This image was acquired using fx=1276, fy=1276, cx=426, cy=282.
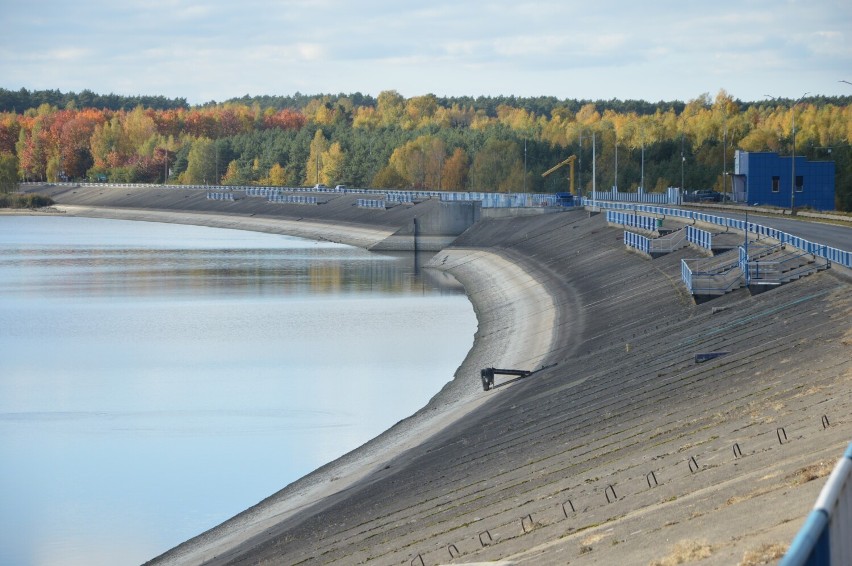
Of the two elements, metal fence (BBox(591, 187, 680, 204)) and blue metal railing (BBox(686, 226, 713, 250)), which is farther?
metal fence (BBox(591, 187, 680, 204))

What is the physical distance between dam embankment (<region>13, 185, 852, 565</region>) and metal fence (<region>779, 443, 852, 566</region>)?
384cm

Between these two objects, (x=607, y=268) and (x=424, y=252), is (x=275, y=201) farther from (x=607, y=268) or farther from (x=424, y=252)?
(x=607, y=268)

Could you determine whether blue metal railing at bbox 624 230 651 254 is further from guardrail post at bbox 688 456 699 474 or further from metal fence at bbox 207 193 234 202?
metal fence at bbox 207 193 234 202

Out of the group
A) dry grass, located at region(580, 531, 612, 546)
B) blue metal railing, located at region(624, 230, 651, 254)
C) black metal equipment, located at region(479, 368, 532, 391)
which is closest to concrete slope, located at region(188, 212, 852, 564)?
dry grass, located at region(580, 531, 612, 546)

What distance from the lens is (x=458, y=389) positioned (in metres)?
44.5

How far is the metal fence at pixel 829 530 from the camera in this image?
26.1 ft

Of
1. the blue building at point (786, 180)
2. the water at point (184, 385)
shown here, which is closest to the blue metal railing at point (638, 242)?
the water at point (184, 385)

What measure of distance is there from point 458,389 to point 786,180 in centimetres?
5808

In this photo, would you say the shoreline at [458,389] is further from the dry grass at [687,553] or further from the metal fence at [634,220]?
the dry grass at [687,553]

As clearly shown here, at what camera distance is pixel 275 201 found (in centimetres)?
16838

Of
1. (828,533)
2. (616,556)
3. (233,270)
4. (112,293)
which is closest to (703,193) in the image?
(233,270)

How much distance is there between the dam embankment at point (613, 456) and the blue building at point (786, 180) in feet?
160

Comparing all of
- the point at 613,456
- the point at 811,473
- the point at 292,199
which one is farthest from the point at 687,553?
the point at 292,199

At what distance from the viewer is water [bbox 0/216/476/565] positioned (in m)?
31.7
